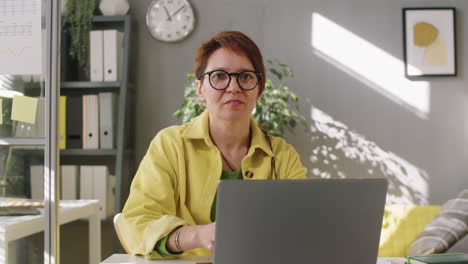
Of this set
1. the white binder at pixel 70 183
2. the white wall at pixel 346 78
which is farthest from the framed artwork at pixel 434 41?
the white binder at pixel 70 183

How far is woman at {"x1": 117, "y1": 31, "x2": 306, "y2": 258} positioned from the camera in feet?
4.61

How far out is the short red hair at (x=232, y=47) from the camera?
149 centimetres

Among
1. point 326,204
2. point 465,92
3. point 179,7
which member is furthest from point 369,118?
point 326,204

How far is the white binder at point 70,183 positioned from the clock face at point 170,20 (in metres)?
1.11

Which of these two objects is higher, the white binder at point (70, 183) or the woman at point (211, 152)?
the woman at point (211, 152)

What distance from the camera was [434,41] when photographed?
11.4 feet

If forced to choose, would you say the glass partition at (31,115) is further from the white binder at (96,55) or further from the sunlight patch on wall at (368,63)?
the sunlight patch on wall at (368,63)

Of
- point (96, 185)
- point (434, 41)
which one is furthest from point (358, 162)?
point (96, 185)

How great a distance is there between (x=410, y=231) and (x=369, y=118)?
874 millimetres

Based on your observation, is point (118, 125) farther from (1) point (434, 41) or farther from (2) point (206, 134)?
(1) point (434, 41)

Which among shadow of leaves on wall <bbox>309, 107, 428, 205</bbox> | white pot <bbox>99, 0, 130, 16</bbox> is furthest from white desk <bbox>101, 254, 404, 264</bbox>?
white pot <bbox>99, 0, 130, 16</bbox>

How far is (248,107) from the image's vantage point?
1510 mm

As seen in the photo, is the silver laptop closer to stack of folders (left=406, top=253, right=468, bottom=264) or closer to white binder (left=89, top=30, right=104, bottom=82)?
stack of folders (left=406, top=253, right=468, bottom=264)

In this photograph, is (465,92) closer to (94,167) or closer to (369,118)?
(369,118)
